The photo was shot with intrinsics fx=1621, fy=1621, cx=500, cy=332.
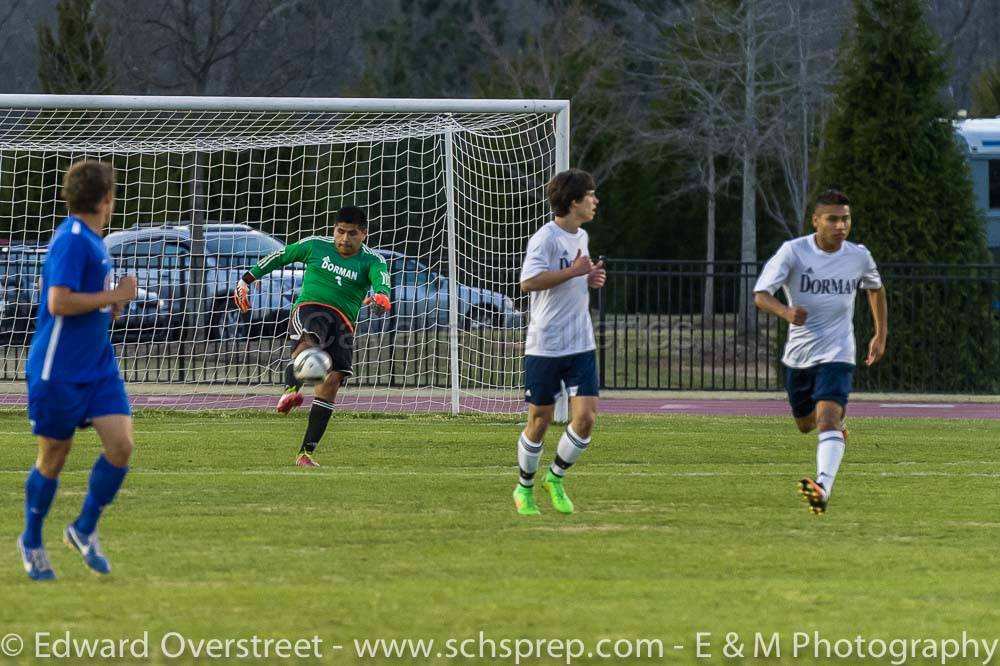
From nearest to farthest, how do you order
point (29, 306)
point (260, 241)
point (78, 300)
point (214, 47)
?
point (78, 300) < point (29, 306) < point (260, 241) < point (214, 47)

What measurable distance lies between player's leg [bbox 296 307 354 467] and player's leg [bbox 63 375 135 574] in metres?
4.96

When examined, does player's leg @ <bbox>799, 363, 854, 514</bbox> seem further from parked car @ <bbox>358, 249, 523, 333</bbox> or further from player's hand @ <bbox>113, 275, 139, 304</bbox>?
parked car @ <bbox>358, 249, 523, 333</bbox>

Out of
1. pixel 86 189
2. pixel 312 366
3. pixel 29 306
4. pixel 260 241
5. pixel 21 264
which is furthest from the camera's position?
pixel 260 241

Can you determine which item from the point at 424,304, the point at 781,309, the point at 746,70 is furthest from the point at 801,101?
the point at 781,309

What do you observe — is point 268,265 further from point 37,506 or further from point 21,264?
point 21,264

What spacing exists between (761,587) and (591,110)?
3136 centimetres

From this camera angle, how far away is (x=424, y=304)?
21.4 m

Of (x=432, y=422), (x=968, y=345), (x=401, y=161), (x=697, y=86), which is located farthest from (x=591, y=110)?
(x=432, y=422)

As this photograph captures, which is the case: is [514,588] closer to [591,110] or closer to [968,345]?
[968,345]

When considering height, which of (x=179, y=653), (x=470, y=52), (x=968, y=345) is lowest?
(x=179, y=653)

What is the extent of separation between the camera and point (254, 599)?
6312mm

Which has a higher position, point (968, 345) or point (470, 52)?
point (470, 52)

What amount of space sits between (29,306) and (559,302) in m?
12.3

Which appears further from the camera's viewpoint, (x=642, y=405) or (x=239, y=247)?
(x=239, y=247)
